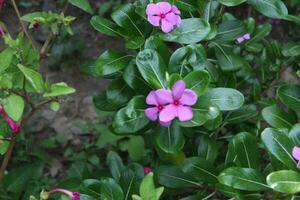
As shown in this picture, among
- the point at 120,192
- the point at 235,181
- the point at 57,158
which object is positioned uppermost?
the point at 235,181

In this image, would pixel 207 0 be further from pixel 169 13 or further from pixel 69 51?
pixel 69 51

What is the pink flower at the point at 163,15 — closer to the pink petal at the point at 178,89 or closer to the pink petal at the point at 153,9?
the pink petal at the point at 153,9

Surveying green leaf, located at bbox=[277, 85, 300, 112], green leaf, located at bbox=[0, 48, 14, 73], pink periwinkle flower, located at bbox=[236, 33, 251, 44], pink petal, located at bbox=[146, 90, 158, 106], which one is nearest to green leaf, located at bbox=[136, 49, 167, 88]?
pink petal, located at bbox=[146, 90, 158, 106]

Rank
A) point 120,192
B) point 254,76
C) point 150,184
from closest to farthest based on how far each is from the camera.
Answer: point 150,184, point 120,192, point 254,76

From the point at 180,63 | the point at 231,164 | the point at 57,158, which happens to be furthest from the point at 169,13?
the point at 57,158

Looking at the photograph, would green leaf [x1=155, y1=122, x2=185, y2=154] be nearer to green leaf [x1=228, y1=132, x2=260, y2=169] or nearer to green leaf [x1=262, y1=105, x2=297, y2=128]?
green leaf [x1=228, y1=132, x2=260, y2=169]

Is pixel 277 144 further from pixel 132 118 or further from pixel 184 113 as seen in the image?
pixel 132 118

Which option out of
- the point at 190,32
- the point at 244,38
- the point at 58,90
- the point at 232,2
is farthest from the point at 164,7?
the point at 244,38
